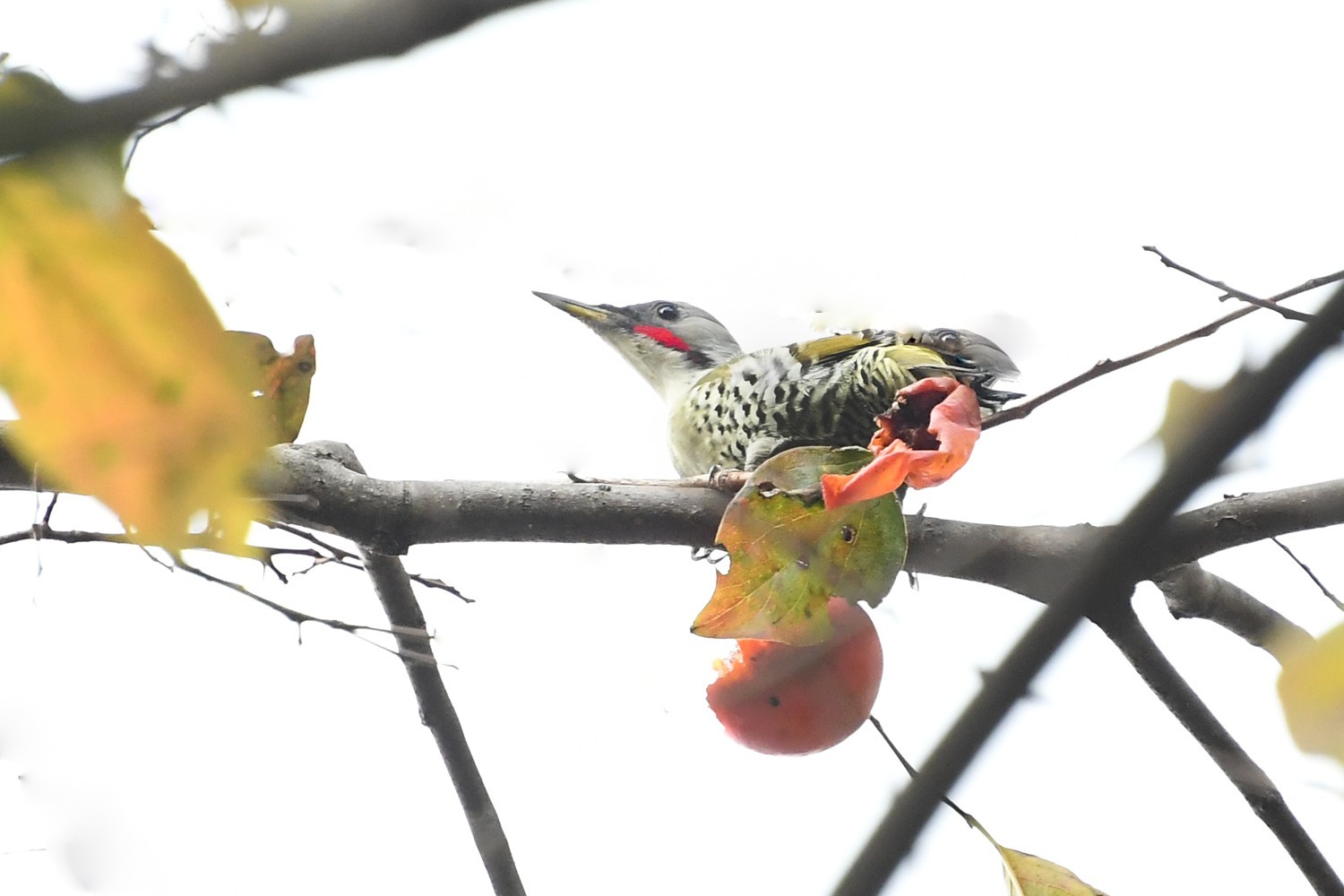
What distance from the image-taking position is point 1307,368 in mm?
499

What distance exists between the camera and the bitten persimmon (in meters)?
1.78

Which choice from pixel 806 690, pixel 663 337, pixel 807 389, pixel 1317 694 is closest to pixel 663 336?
pixel 663 337

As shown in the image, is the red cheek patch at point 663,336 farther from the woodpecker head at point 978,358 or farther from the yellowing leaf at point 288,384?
the yellowing leaf at point 288,384

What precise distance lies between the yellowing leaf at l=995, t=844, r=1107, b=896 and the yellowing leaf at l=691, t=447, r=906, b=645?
0.49 m

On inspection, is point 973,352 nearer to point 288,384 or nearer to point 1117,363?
point 1117,363

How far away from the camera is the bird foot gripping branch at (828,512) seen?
4.93 ft

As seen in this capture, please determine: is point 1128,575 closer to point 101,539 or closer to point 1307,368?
point 1307,368

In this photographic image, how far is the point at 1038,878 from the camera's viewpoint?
1.67 meters

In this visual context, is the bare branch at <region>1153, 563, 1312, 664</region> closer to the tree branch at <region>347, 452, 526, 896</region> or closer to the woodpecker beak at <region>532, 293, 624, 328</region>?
the tree branch at <region>347, 452, 526, 896</region>

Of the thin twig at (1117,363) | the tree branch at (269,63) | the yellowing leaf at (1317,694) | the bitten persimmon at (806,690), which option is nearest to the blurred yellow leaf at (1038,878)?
the bitten persimmon at (806,690)

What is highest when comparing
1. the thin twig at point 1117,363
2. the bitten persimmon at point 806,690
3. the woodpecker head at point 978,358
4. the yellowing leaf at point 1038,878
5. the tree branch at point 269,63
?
the tree branch at point 269,63

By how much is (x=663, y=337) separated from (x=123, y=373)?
9.69ft

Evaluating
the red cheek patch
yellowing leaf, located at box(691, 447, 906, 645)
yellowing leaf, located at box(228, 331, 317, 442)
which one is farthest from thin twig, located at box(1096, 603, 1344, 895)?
the red cheek patch

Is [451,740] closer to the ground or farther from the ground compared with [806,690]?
closer to the ground
